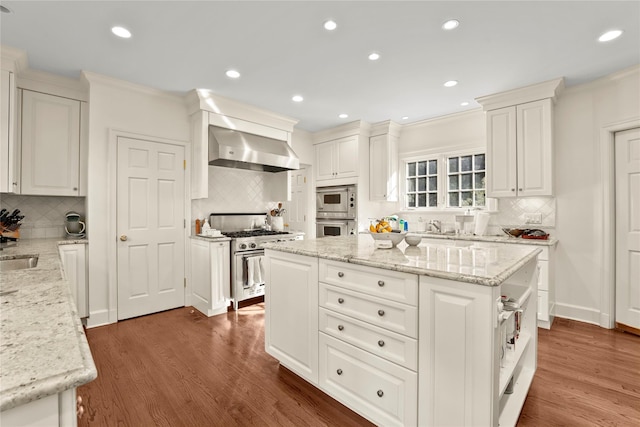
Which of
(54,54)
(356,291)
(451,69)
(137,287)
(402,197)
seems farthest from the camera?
(402,197)

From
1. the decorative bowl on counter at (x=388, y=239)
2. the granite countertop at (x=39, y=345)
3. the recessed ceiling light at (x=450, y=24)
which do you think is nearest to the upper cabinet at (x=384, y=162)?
the recessed ceiling light at (x=450, y=24)

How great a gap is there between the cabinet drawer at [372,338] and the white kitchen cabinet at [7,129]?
2992 millimetres

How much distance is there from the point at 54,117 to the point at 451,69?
4044mm

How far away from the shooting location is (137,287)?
3.44 meters

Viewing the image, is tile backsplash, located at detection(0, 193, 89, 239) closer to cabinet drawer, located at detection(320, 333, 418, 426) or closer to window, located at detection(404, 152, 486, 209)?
cabinet drawer, located at detection(320, 333, 418, 426)

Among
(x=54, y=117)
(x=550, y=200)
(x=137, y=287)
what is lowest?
(x=137, y=287)

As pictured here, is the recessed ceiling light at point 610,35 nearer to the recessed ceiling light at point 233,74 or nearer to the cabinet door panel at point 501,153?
the cabinet door panel at point 501,153

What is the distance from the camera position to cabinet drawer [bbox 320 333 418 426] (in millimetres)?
1549

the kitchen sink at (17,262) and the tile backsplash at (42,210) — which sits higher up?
the tile backsplash at (42,210)

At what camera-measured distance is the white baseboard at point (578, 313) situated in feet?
10.7

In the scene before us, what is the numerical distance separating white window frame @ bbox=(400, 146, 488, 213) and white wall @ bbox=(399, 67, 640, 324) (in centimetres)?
88

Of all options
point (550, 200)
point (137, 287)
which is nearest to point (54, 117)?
point (137, 287)

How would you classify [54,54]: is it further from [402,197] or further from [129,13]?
[402,197]

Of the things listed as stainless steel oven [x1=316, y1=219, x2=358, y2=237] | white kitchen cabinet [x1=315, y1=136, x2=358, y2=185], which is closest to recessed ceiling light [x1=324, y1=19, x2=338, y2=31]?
white kitchen cabinet [x1=315, y1=136, x2=358, y2=185]
